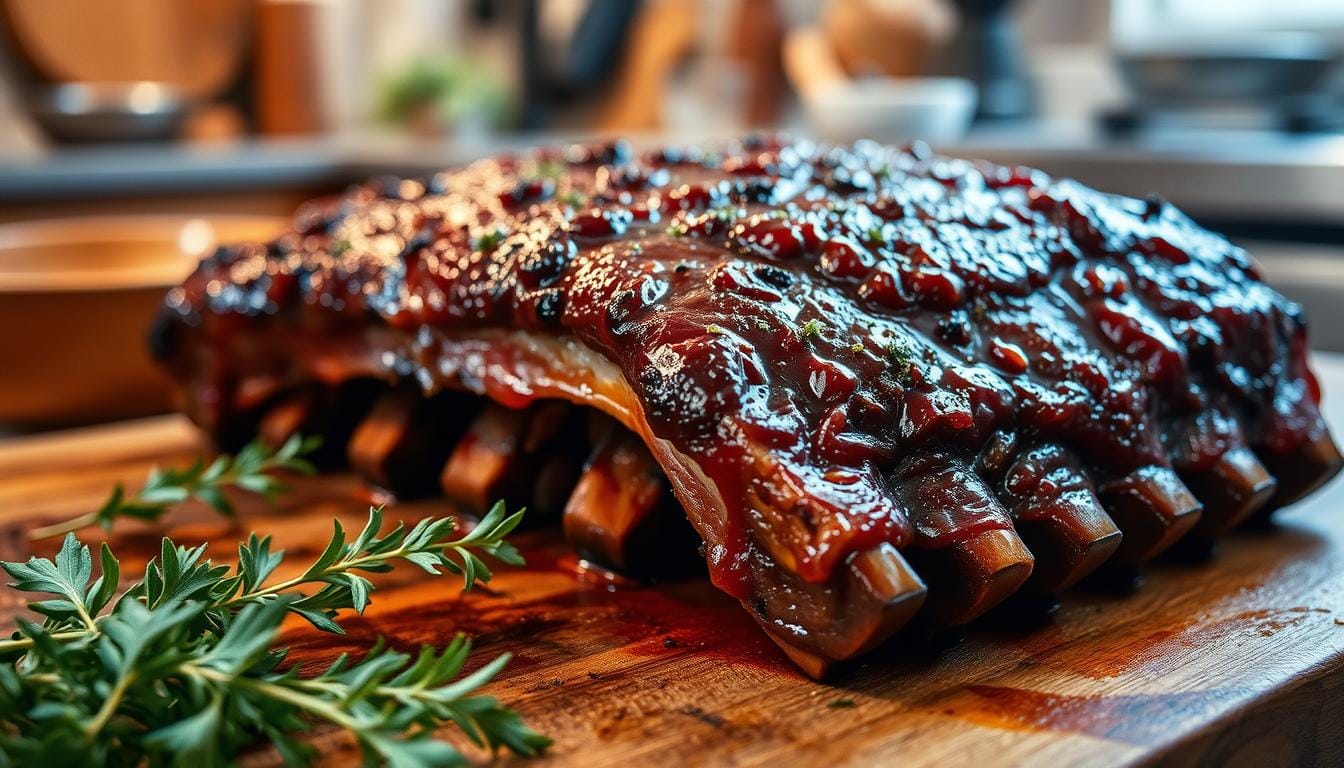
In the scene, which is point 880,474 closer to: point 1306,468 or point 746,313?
point 746,313

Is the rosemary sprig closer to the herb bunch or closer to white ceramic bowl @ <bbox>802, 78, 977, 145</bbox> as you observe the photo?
the herb bunch

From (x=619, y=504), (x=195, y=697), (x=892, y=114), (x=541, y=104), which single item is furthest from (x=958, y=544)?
(x=541, y=104)

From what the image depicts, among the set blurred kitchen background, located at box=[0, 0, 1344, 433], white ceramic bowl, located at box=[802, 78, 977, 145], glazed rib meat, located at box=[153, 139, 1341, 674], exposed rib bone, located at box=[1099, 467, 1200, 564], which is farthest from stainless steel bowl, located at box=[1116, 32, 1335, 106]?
exposed rib bone, located at box=[1099, 467, 1200, 564]

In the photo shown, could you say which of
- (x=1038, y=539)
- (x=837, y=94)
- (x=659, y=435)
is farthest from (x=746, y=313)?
(x=837, y=94)

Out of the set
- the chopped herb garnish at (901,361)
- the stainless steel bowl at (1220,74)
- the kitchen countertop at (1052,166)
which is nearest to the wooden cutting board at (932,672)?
the chopped herb garnish at (901,361)

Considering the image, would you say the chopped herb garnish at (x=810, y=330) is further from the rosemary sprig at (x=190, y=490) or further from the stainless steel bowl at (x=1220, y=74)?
the stainless steel bowl at (x=1220, y=74)

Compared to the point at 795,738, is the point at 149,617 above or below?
above
